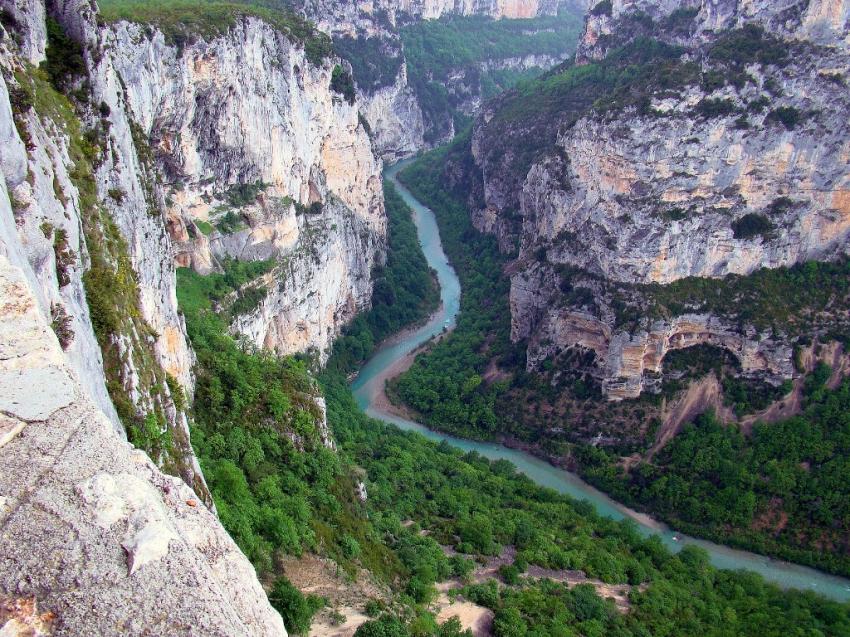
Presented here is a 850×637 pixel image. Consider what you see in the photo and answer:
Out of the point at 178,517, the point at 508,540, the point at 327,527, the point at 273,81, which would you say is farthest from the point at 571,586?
the point at 273,81

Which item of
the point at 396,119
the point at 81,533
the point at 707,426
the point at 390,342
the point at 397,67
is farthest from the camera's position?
the point at 396,119

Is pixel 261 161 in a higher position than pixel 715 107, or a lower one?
higher

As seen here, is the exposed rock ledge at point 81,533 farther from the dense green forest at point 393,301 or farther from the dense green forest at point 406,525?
the dense green forest at point 393,301

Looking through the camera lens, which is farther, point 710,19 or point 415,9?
point 415,9

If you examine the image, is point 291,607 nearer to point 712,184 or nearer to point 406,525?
point 406,525

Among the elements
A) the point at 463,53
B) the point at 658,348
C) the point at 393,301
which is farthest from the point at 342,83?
the point at 463,53
